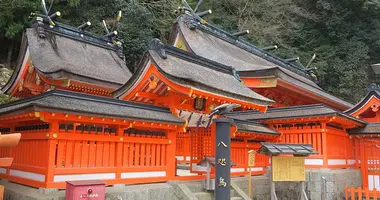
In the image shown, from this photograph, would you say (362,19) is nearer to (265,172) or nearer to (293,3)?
(293,3)

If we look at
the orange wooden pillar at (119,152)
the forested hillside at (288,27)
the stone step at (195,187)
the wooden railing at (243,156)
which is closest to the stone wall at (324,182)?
the wooden railing at (243,156)

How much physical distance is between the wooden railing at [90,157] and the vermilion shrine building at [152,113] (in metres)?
0.02

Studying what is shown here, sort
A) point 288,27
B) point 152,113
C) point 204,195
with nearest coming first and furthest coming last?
point 152,113
point 204,195
point 288,27

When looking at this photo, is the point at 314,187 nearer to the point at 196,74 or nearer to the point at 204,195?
the point at 204,195

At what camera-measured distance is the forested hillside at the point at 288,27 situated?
27.3 metres

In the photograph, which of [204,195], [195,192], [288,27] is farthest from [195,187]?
[288,27]

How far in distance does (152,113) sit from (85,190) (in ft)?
9.55

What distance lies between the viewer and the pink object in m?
6.95

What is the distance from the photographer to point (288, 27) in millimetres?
35656

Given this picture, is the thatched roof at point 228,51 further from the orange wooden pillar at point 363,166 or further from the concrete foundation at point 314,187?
the concrete foundation at point 314,187

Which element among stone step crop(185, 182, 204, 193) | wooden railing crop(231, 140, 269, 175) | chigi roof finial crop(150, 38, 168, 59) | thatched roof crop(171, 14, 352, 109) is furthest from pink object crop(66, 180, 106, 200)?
thatched roof crop(171, 14, 352, 109)

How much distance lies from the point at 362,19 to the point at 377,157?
23286 millimetres

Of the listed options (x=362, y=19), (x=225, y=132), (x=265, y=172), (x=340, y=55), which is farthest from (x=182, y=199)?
(x=362, y=19)

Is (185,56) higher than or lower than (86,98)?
higher
